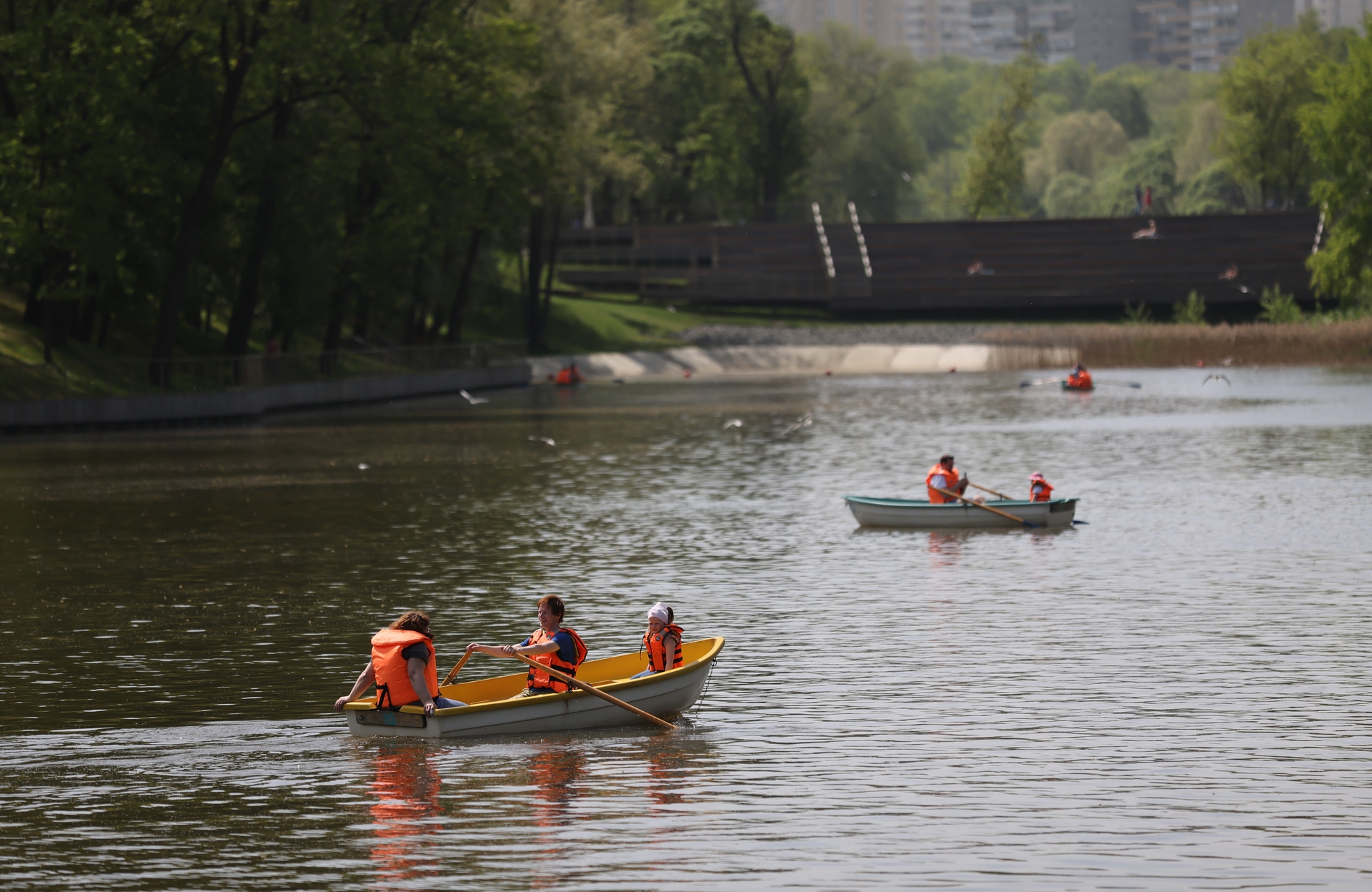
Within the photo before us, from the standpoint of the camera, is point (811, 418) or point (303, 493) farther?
point (811, 418)

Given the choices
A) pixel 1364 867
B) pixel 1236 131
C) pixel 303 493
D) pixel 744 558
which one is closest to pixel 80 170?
pixel 303 493

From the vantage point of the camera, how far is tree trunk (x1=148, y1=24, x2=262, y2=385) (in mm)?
67125

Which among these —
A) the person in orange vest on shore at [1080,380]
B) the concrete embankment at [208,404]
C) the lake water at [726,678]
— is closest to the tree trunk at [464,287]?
the concrete embankment at [208,404]

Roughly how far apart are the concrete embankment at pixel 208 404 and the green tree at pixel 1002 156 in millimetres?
63438

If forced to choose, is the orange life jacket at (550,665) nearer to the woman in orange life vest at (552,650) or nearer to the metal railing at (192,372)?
the woman in orange life vest at (552,650)

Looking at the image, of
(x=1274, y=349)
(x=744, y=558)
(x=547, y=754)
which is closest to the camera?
(x=547, y=754)

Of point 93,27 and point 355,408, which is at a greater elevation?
point 93,27

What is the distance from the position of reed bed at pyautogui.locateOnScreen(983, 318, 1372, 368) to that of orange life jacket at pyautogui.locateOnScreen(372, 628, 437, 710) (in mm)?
77168

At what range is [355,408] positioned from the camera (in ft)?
266

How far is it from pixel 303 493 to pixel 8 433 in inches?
916

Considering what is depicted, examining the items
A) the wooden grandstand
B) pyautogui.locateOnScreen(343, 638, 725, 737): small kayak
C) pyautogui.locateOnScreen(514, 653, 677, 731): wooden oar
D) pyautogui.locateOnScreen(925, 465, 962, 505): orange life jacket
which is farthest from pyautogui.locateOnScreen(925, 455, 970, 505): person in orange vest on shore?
the wooden grandstand

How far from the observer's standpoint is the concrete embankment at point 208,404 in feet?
206

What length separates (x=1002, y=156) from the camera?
5536 inches

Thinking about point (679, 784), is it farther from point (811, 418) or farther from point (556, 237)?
point (556, 237)
